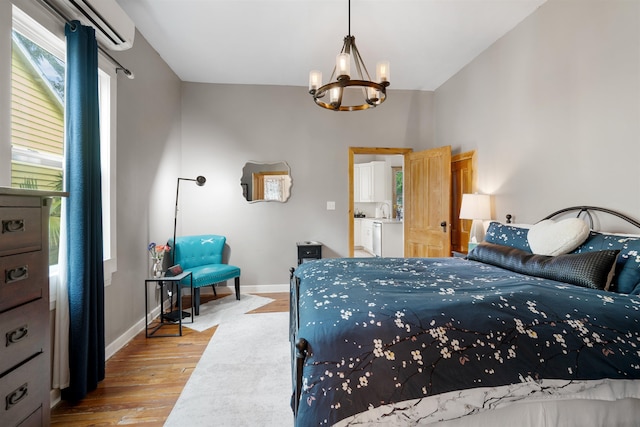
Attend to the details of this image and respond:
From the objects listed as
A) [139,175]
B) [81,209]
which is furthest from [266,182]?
[81,209]

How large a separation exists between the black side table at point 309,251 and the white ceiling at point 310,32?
2.34 m

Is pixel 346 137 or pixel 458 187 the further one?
pixel 346 137

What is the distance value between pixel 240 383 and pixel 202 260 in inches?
83.1

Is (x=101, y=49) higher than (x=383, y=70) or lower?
higher

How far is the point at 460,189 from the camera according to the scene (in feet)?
13.2

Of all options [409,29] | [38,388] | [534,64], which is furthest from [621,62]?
[38,388]

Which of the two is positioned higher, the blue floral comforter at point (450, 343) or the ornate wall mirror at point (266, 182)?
the ornate wall mirror at point (266, 182)

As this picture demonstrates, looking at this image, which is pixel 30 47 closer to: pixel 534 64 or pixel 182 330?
pixel 182 330

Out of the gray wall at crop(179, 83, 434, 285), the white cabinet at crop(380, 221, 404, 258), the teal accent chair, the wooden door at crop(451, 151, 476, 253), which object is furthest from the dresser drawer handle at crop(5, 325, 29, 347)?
the white cabinet at crop(380, 221, 404, 258)

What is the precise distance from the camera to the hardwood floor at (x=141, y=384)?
1720mm

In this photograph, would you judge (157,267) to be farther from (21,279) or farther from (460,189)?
(460,189)

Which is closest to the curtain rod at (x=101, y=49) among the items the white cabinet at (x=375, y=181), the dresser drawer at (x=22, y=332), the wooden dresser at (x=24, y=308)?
the wooden dresser at (x=24, y=308)

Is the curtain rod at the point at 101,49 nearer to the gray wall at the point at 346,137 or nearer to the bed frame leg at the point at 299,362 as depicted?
the gray wall at the point at 346,137

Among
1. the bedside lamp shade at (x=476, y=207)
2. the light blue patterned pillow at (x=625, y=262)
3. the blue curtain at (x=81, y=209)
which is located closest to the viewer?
the light blue patterned pillow at (x=625, y=262)
